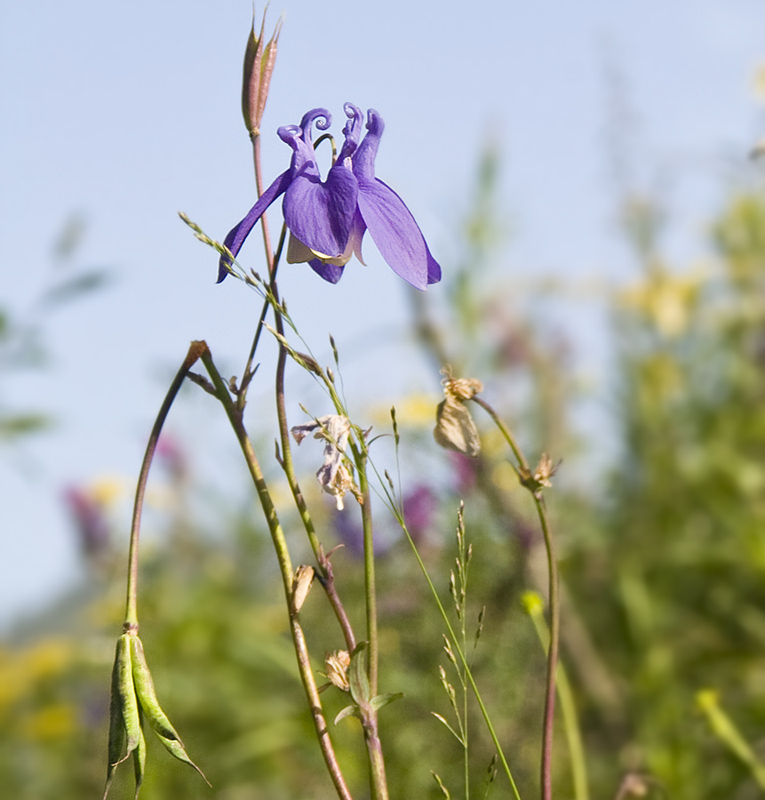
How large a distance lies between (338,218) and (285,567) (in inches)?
8.7

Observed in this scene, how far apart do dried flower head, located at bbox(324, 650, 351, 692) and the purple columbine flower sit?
0.24 metres

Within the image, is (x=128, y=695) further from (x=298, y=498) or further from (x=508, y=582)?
(x=508, y=582)

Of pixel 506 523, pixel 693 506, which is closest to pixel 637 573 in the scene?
pixel 693 506

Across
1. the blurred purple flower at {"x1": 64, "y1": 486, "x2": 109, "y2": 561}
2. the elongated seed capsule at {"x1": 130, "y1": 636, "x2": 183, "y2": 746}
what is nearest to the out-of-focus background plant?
the blurred purple flower at {"x1": 64, "y1": 486, "x2": 109, "y2": 561}

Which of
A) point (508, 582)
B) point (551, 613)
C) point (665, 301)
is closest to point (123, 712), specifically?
point (551, 613)

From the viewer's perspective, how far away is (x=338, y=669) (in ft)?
1.96

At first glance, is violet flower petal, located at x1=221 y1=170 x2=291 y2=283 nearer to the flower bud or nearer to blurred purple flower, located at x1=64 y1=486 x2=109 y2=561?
the flower bud

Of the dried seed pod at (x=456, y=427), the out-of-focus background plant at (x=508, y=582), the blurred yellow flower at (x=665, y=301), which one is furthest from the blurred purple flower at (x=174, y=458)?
the dried seed pod at (x=456, y=427)

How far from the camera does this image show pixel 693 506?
2254 mm

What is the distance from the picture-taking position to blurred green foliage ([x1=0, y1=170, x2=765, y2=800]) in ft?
5.28

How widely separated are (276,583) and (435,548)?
515 mm

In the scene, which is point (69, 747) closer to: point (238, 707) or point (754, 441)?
point (238, 707)

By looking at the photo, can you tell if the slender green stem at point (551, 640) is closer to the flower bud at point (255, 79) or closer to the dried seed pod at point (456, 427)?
the dried seed pod at point (456, 427)

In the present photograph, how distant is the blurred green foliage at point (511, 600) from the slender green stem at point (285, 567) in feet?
1.51
